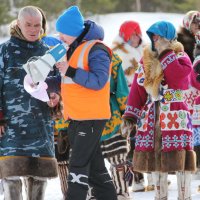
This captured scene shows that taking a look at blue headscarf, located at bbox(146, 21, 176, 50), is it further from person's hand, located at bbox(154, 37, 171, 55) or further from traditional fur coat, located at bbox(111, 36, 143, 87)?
traditional fur coat, located at bbox(111, 36, 143, 87)

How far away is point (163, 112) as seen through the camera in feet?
21.8

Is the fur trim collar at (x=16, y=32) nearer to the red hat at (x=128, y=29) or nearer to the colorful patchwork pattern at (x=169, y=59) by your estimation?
the colorful patchwork pattern at (x=169, y=59)

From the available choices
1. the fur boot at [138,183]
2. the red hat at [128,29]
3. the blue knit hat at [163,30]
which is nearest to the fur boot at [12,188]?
the blue knit hat at [163,30]

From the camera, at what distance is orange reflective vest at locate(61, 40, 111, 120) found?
5.97 meters

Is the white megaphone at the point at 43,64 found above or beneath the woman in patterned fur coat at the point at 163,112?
above

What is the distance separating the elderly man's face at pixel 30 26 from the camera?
20.7 ft

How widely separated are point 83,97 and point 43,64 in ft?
1.26

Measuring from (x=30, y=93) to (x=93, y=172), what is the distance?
80cm

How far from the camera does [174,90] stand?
21.7ft

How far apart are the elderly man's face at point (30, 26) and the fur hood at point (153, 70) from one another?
953 mm

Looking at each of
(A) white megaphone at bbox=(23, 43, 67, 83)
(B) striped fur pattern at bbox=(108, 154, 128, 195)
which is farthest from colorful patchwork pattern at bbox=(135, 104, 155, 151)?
(A) white megaphone at bbox=(23, 43, 67, 83)

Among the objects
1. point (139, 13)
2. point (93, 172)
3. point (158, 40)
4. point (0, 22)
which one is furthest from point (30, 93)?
point (139, 13)

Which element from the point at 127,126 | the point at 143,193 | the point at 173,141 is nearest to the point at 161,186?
the point at 173,141

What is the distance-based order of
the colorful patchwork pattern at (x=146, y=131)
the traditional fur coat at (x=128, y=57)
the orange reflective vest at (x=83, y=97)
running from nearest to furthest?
the orange reflective vest at (x=83, y=97) < the colorful patchwork pattern at (x=146, y=131) < the traditional fur coat at (x=128, y=57)
